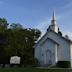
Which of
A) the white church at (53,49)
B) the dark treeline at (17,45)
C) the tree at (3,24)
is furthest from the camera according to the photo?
the tree at (3,24)

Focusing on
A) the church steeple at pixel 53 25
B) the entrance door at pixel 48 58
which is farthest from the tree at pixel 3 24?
the entrance door at pixel 48 58

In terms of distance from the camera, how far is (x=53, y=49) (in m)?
61.0

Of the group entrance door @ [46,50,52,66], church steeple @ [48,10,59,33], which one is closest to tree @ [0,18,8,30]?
church steeple @ [48,10,59,33]

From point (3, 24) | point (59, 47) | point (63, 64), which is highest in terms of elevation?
point (3, 24)

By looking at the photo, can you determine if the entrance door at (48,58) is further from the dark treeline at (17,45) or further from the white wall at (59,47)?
the dark treeline at (17,45)

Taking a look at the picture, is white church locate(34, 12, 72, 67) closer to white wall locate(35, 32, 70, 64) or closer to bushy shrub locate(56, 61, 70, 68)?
white wall locate(35, 32, 70, 64)

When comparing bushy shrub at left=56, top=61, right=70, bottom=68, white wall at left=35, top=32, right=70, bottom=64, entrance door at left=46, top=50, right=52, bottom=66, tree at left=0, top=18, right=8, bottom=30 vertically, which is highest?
tree at left=0, top=18, right=8, bottom=30

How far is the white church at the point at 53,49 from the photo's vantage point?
6031cm

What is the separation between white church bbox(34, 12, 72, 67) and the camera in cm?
6031

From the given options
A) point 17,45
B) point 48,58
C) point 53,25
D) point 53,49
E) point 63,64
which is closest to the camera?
point 63,64

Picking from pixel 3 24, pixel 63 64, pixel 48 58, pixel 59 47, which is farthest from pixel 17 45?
pixel 3 24

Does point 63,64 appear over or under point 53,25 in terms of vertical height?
under

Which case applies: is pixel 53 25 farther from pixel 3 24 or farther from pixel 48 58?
pixel 3 24

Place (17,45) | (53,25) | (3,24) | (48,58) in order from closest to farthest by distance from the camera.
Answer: (48,58), (17,45), (53,25), (3,24)
